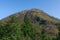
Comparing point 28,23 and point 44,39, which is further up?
point 28,23

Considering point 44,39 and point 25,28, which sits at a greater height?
point 25,28

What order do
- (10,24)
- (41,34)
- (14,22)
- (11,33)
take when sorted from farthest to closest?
(41,34) → (14,22) → (10,24) → (11,33)

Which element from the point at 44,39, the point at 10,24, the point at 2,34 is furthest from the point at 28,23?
the point at 2,34

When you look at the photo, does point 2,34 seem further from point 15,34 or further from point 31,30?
point 31,30

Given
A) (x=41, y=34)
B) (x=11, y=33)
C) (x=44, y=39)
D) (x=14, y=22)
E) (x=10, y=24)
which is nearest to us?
(x=11, y=33)

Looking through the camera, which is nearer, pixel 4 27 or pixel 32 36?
pixel 4 27

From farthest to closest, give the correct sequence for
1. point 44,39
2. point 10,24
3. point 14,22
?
point 44,39
point 14,22
point 10,24

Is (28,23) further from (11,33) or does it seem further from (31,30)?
(11,33)

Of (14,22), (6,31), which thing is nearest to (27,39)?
(14,22)

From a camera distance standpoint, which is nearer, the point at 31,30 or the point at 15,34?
the point at 15,34
